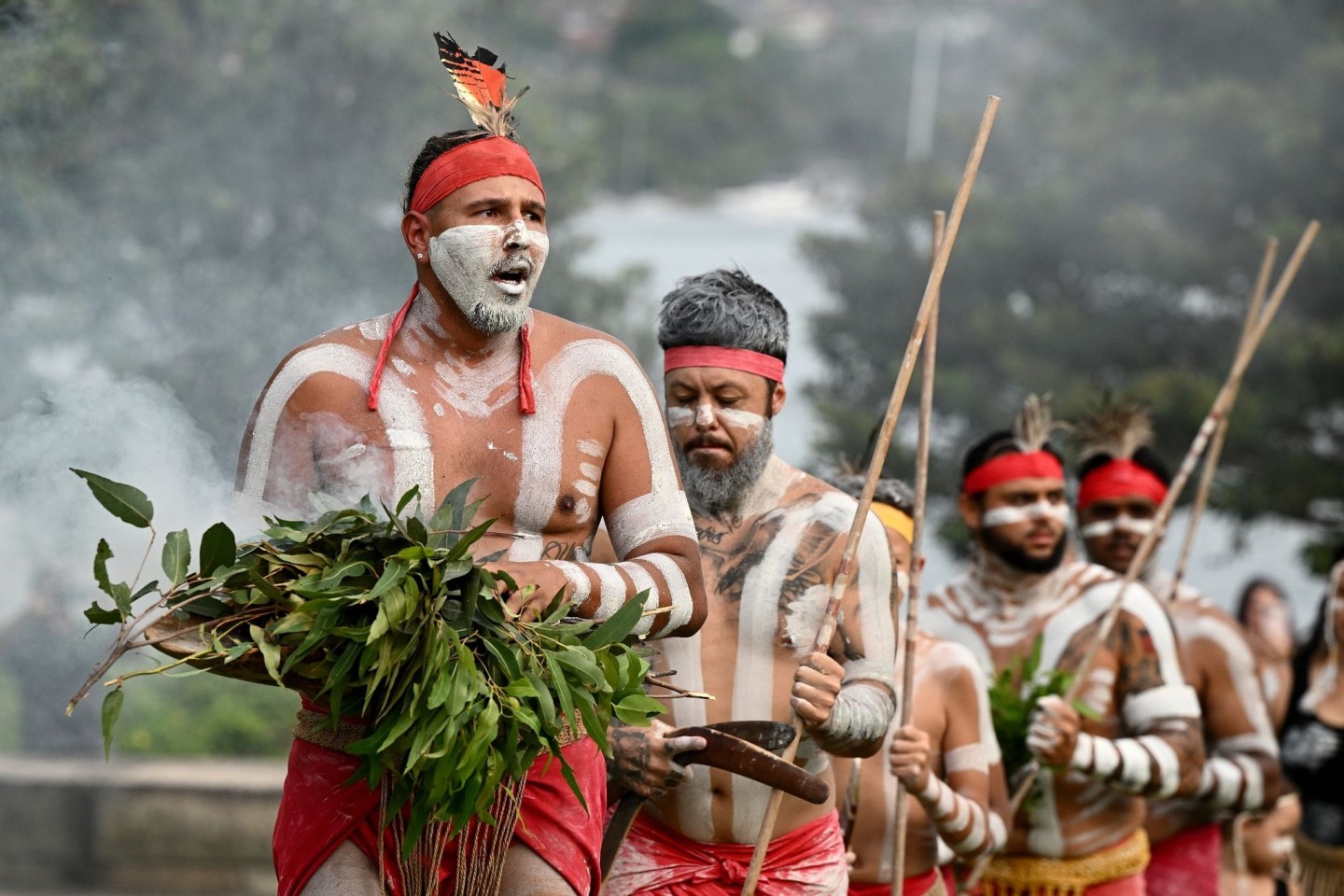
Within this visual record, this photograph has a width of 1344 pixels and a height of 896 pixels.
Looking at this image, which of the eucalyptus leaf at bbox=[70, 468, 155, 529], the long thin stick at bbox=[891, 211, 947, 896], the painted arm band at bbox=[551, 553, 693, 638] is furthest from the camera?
the long thin stick at bbox=[891, 211, 947, 896]

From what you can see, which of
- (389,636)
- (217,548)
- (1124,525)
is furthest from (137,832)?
(389,636)

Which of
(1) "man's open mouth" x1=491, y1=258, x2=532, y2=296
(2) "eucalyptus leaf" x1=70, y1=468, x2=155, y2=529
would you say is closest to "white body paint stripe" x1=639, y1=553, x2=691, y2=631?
(1) "man's open mouth" x1=491, y1=258, x2=532, y2=296

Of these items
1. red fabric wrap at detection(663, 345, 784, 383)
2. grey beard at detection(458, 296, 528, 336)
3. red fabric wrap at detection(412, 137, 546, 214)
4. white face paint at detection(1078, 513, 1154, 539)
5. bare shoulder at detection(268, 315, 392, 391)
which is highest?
white face paint at detection(1078, 513, 1154, 539)

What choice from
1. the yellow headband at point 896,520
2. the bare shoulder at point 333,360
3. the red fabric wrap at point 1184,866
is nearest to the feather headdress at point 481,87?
the bare shoulder at point 333,360

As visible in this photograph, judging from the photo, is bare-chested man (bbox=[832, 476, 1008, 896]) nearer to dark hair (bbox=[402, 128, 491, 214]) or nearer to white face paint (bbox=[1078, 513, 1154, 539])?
white face paint (bbox=[1078, 513, 1154, 539])

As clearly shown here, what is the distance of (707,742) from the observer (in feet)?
14.0

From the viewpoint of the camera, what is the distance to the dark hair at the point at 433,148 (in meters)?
3.87

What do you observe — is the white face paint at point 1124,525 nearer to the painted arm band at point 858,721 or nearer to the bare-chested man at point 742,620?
the bare-chested man at point 742,620

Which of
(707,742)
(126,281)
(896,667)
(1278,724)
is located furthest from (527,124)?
(707,742)

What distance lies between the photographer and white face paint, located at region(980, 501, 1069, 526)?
6309 mm

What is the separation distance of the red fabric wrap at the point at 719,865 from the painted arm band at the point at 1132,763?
1.43 metres

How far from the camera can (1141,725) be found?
20.1 feet

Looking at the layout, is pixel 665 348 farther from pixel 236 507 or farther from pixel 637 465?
pixel 236 507

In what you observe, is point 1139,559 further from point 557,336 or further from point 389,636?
point 389,636
